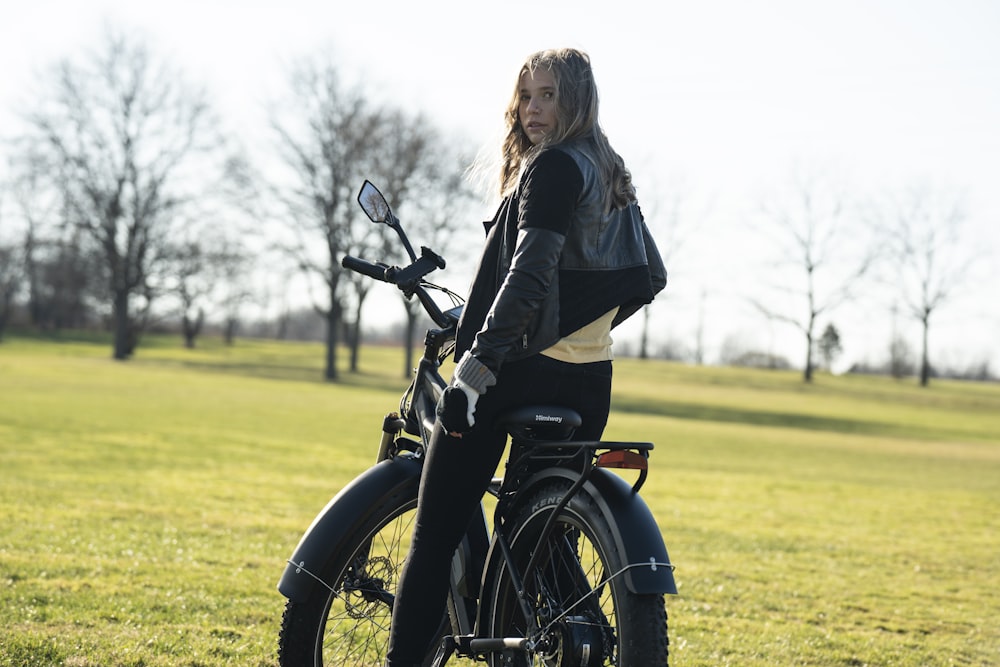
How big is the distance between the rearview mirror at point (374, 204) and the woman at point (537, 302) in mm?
584

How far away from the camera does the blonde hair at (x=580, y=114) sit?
2.80 m

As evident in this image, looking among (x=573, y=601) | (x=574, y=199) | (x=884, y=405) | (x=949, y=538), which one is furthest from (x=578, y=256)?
(x=884, y=405)

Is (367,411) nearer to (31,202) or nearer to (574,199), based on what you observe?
(574,199)

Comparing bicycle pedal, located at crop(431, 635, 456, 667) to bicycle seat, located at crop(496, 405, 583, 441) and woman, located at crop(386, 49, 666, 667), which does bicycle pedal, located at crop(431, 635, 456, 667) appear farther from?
bicycle seat, located at crop(496, 405, 583, 441)

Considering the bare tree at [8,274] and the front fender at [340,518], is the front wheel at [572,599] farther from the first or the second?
the bare tree at [8,274]

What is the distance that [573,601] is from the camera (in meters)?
2.79

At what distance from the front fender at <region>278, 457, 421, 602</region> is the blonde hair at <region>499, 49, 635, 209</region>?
99cm

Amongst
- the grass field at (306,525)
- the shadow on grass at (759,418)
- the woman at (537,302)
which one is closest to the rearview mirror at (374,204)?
the woman at (537,302)

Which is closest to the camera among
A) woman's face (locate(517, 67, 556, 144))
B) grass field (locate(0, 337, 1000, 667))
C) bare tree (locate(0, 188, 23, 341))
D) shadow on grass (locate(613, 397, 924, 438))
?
woman's face (locate(517, 67, 556, 144))

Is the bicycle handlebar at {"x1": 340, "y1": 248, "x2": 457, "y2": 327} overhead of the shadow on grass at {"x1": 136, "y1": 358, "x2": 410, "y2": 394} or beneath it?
overhead

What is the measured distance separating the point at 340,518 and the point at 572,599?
Result: 32.3 inches

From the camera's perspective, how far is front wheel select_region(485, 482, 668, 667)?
8.03 ft

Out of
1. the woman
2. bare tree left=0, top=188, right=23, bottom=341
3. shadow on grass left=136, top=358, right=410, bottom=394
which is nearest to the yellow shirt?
the woman

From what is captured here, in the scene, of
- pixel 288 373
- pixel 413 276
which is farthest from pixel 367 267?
pixel 288 373
